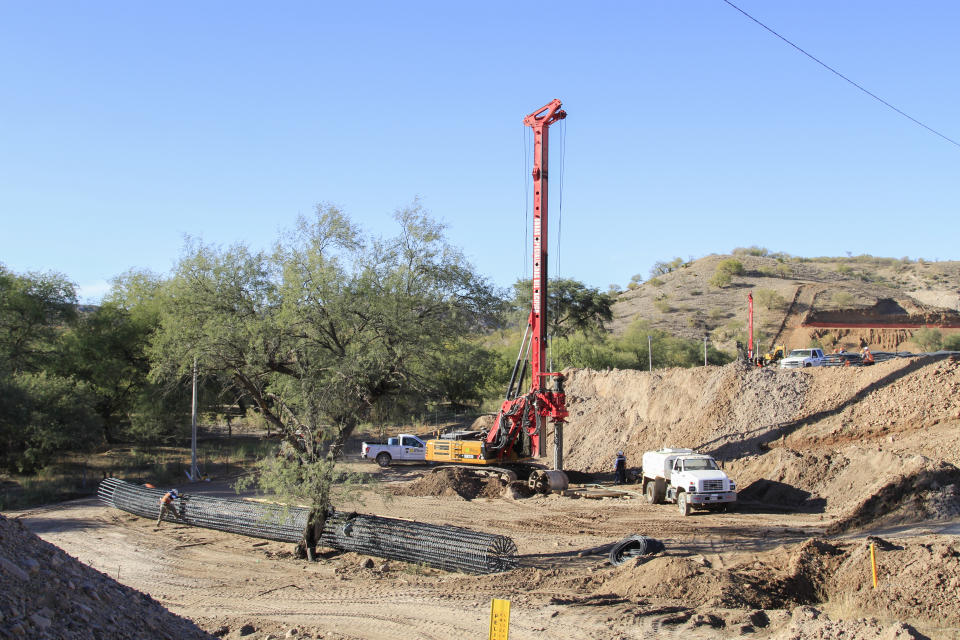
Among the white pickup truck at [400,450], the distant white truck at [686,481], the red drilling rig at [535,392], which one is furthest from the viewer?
the white pickup truck at [400,450]

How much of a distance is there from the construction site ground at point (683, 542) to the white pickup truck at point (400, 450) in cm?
151

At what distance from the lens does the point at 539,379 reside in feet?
86.9

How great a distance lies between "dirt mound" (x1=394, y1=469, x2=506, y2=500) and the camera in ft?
89.5

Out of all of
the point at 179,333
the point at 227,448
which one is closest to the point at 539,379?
the point at 179,333

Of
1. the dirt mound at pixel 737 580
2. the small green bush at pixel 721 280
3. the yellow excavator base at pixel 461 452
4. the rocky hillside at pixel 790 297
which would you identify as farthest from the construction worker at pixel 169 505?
the small green bush at pixel 721 280

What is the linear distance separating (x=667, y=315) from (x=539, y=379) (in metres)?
62.8

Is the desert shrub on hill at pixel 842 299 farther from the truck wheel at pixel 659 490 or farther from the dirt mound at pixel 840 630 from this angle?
the dirt mound at pixel 840 630

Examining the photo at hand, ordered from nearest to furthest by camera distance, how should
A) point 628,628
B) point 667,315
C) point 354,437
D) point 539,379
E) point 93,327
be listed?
1. point 628,628
2. point 539,379
3. point 93,327
4. point 354,437
5. point 667,315

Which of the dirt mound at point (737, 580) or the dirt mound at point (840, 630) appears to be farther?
the dirt mound at point (737, 580)

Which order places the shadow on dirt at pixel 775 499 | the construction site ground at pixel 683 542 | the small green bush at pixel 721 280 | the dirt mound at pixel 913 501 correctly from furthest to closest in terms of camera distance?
the small green bush at pixel 721 280 < the shadow on dirt at pixel 775 499 < the dirt mound at pixel 913 501 < the construction site ground at pixel 683 542

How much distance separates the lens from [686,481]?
22.5 meters

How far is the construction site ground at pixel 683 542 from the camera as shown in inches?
475

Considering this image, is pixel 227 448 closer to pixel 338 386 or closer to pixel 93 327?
pixel 93 327

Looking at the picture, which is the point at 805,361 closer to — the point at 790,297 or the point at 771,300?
the point at 771,300
